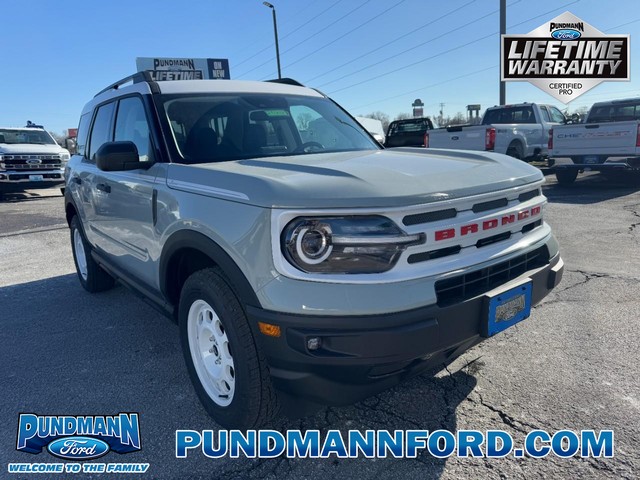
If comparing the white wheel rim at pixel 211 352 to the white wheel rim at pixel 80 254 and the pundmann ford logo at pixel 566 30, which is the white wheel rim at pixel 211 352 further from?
the pundmann ford logo at pixel 566 30

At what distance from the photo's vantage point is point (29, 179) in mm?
14617

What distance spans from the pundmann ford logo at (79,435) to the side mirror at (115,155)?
4.84 feet

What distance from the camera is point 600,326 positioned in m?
3.70

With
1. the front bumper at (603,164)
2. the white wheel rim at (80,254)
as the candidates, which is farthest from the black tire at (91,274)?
the front bumper at (603,164)

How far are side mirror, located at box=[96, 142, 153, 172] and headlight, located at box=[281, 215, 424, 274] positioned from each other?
1.41m

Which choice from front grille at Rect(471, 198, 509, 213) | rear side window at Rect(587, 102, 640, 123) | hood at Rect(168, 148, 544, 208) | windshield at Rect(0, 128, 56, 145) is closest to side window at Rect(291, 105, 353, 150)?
hood at Rect(168, 148, 544, 208)

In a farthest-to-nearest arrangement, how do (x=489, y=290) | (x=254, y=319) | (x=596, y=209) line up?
(x=596, y=209) < (x=489, y=290) < (x=254, y=319)

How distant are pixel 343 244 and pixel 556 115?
1582 cm

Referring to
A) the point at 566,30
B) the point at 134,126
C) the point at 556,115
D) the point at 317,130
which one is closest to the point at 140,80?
the point at 134,126

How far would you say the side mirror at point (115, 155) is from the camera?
2850 millimetres

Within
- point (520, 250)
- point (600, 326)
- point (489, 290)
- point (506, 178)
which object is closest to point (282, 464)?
point (489, 290)

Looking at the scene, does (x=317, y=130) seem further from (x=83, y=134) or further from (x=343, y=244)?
(x=83, y=134)

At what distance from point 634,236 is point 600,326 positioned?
3620mm

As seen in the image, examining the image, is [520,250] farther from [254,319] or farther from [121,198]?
[121,198]
